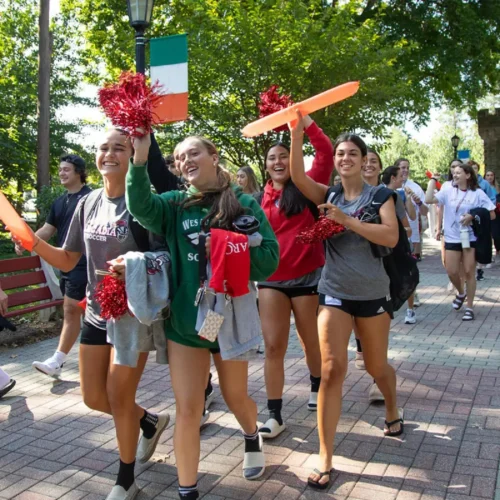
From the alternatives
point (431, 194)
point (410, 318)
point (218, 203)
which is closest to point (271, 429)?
point (218, 203)

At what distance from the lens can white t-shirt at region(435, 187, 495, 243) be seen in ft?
29.3

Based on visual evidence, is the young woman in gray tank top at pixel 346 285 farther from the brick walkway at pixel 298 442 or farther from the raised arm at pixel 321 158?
the brick walkway at pixel 298 442

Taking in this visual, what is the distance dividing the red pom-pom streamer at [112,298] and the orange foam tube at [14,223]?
0.52 m

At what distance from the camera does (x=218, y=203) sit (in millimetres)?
3318

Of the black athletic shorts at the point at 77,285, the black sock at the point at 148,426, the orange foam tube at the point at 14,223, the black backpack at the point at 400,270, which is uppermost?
the orange foam tube at the point at 14,223

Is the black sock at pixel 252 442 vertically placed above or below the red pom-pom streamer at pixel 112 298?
below

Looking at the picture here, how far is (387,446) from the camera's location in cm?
426

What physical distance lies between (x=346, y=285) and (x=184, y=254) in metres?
1.14

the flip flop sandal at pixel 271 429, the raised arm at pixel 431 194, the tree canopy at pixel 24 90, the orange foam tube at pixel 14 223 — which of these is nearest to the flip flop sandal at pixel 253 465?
the flip flop sandal at pixel 271 429

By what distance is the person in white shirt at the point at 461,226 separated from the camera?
8.79 metres

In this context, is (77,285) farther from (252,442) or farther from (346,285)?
(346,285)

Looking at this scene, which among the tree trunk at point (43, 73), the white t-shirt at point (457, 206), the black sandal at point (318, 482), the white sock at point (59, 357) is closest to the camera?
the black sandal at point (318, 482)

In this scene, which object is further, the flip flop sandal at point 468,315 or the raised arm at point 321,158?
the flip flop sandal at point 468,315

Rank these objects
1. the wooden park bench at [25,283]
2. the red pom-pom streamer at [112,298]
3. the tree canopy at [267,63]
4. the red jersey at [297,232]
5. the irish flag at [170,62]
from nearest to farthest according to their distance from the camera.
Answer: the red pom-pom streamer at [112,298]
the red jersey at [297,232]
the irish flag at [170,62]
the wooden park bench at [25,283]
the tree canopy at [267,63]
